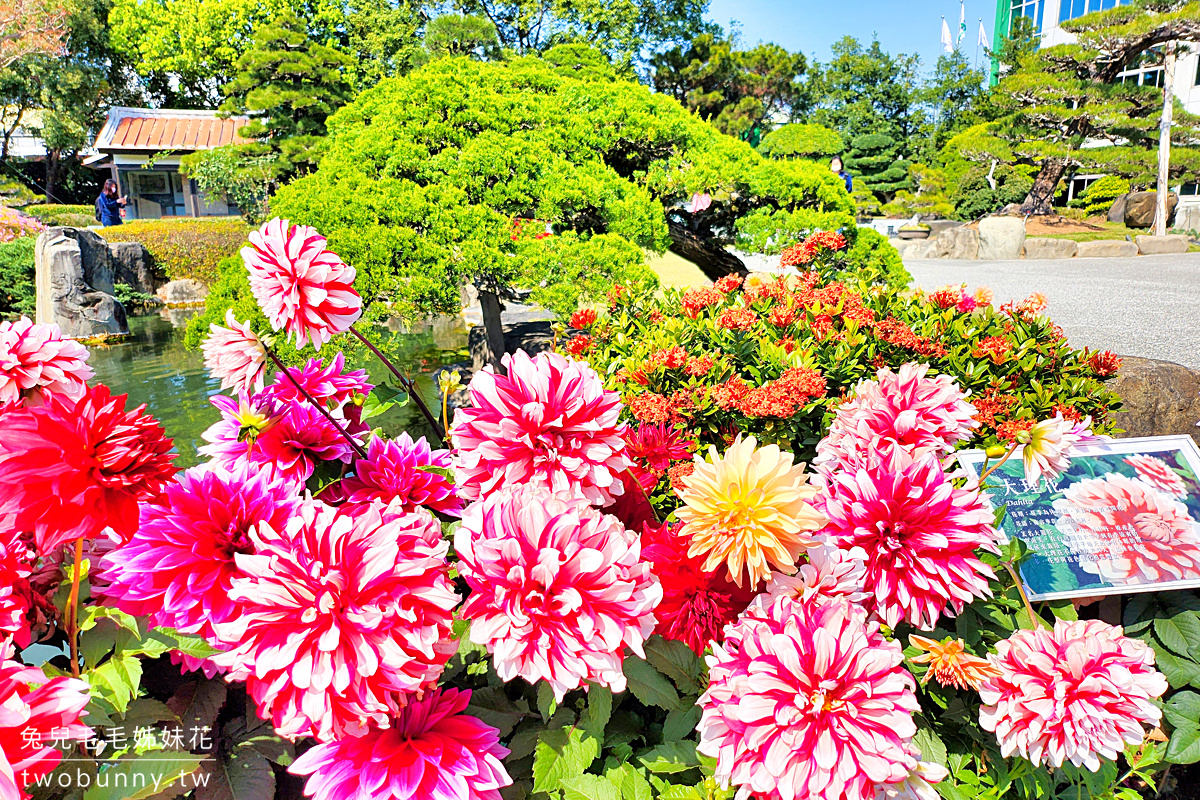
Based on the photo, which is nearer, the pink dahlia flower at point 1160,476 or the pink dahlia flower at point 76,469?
the pink dahlia flower at point 76,469

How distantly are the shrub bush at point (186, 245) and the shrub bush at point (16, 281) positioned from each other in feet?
5.61

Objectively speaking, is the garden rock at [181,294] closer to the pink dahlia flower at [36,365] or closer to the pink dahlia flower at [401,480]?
the pink dahlia flower at [36,365]

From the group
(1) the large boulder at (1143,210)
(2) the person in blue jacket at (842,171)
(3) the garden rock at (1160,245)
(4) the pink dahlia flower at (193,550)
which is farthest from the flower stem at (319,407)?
(2) the person in blue jacket at (842,171)

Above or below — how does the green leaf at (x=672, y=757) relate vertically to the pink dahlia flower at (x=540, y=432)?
below

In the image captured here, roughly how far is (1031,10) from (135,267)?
3370 centimetres

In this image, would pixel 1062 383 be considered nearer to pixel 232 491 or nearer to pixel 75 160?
pixel 232 491

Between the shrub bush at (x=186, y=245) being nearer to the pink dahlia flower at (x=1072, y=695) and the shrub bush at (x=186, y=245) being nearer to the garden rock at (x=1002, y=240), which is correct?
the pink dahlia flower at (x=1072, y=695)

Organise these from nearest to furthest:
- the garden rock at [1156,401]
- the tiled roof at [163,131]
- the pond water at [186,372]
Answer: the garden rock at [1156,401] → the pond water at [186,372] → the tiled roof at [163,131]

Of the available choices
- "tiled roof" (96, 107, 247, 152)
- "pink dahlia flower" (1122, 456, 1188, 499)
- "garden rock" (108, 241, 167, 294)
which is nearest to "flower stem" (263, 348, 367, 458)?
"pink dahlia flower" (1122, 456, 1188, 499)

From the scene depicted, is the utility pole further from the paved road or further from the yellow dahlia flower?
the yellow dahlia flower

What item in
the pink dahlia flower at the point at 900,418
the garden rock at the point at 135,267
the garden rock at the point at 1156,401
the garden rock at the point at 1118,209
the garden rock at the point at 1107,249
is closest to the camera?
the pink dahlia flower at the point at 900,418

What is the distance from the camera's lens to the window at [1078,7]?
2589 cm

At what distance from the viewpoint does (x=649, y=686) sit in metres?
0.83

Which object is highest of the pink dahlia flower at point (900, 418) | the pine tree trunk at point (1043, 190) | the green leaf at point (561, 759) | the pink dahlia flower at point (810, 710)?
the pine tree trunk at point (1043, 190)
